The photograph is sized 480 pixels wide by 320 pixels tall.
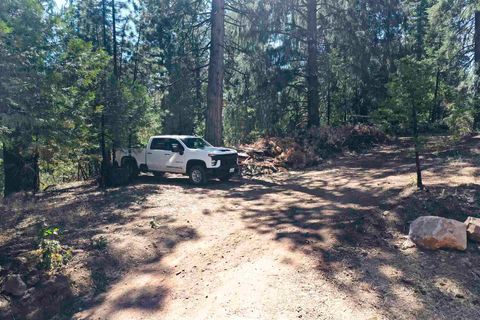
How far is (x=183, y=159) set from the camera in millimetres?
13961

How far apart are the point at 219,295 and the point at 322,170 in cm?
1079

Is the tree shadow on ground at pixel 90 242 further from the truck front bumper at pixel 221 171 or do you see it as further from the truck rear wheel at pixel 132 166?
the truck rear wheel at pixel 132 166

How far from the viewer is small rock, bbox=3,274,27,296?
5.64m

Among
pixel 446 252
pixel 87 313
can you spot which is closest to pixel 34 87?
pixel 87 313

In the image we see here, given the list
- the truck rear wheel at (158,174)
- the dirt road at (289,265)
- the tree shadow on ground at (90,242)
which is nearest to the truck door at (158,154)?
the truck rear wheel at (158,174)

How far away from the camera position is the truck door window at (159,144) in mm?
14557

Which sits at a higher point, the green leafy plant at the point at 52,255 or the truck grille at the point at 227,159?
the truck grille at the point at 227,159

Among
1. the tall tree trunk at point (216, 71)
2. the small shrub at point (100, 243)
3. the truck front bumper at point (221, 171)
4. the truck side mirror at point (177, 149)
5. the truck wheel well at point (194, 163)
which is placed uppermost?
the tall tree trunk at point (216, 71)

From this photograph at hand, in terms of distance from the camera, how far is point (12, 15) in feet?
21.3

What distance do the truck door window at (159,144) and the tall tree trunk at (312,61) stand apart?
32.9ft

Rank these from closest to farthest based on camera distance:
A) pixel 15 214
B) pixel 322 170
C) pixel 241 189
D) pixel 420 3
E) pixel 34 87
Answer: pixel 34 87 → pixel 15 214 → pixel 241 189 → pixel 322 170 → pixel 420 3

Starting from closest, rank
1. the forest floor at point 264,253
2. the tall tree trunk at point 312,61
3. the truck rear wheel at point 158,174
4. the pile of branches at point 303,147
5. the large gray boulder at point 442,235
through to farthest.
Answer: the forest floor at point 264,253
the large gray boulder at point 442,235
the truck rear wheel at point 158,174
the pile of branches at point 303,147
the tall tree trunk at point 312,61

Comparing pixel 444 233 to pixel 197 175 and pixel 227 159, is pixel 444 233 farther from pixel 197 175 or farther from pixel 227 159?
pixel 197 175

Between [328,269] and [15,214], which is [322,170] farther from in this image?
[15,214]
